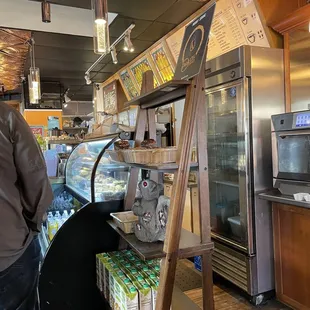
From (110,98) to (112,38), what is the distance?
2622mm

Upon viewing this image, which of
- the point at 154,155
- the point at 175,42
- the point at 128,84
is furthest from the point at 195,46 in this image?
the point at 128,84

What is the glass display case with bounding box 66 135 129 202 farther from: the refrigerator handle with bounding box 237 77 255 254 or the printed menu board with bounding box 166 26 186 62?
the printed menu board with bounding box 166 26 186 62

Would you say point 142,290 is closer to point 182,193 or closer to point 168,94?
point 182,193

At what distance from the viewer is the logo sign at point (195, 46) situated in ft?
4.63

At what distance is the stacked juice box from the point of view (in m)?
1.66

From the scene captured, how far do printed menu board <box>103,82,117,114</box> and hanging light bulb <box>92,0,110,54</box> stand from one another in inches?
169

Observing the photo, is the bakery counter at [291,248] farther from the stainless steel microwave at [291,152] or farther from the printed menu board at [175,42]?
the printed menu board at [175,42]

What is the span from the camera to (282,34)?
2.87 m

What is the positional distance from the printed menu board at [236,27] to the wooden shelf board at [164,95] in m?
1.63

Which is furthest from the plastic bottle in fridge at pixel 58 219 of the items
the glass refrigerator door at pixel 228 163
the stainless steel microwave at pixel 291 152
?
the stainless steel microwave at pixel 291 152

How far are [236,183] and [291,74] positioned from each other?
1104mm

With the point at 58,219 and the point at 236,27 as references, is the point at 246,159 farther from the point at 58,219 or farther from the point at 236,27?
the point at 58,219

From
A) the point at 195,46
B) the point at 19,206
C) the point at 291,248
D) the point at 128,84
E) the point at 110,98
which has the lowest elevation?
the point at 291,248

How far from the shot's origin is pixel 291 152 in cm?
243
